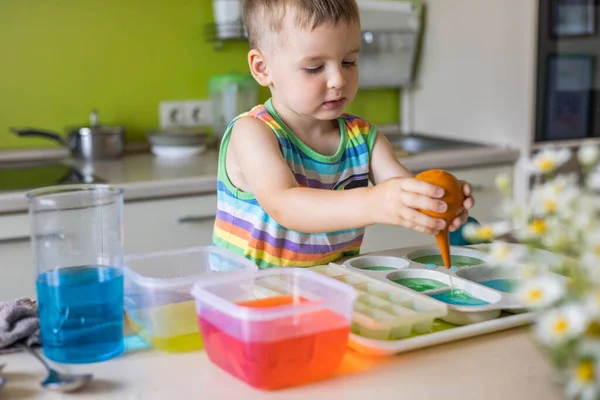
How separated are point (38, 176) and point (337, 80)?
125 cm

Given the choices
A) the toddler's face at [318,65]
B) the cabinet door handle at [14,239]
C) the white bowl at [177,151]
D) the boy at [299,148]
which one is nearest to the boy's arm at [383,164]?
the boy at [299,148]

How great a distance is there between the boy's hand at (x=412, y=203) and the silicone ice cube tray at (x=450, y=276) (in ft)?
0.39

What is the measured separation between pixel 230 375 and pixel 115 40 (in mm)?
1899

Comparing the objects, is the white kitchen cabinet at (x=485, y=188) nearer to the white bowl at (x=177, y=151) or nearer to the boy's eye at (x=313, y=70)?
the white bowl at (x=177, y=151)

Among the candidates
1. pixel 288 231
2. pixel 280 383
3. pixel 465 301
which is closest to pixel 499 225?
pixel 280 383

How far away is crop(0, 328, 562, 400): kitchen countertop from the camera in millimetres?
812

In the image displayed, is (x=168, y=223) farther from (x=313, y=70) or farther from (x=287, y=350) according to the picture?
(x=287, y=350)

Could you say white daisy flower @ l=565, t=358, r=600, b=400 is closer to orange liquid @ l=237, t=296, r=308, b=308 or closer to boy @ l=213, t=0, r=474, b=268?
orange liquid @ l=237, t=296, r=308, b=308

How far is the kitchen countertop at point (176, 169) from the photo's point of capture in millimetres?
2053

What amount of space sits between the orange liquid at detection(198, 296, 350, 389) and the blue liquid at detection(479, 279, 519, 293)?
0.33m

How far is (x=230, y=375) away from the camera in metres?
0.86

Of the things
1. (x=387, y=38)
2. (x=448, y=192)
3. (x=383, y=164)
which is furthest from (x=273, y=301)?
(x=387, y=38)

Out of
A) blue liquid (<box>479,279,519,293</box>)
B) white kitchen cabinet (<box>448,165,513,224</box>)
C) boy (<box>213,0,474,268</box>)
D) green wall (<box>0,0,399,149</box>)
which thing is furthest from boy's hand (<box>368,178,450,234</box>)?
green wall (<box>0,0,399,149</box>)

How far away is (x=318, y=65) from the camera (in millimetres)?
1280
